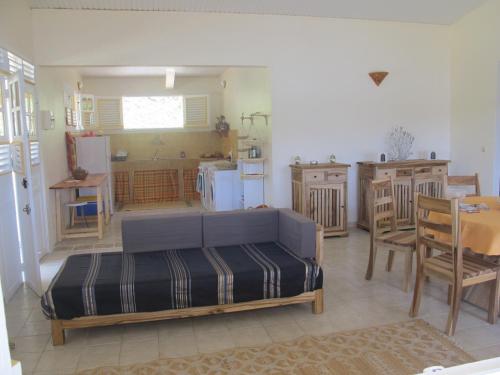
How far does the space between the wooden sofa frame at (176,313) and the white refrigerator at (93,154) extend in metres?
4.38

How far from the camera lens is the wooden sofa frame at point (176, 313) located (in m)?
3.09

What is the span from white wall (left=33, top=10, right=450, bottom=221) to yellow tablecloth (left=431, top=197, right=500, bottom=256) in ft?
9.68

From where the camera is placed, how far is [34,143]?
16.3 feet

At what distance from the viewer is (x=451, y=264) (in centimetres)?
324

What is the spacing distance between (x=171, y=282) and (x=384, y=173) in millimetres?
3712

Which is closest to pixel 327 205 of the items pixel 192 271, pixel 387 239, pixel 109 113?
pixel 387 239

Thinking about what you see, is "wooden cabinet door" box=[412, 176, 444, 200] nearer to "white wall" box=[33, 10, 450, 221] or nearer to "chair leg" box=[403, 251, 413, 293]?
"white wall" box=[33, 10, 450, 221]

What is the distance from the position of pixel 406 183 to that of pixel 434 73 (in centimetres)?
176

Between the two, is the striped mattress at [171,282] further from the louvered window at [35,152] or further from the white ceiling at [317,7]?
the white ceiling at [317,7]

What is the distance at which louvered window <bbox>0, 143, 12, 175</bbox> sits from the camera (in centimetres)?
382

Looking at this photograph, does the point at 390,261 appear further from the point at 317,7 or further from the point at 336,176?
the point at 317,7

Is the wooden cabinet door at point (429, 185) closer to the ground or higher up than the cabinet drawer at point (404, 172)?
closer to the ground

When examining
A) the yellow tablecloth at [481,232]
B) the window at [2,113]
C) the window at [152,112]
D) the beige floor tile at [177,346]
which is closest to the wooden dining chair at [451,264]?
the yellow tablecloth at [481,232]

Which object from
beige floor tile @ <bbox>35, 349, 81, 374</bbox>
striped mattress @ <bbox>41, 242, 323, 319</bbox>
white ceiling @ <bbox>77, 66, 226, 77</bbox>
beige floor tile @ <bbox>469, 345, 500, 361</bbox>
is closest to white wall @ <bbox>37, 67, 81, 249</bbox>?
white ceiling @ <bbox>77, 66, 226, 77</bbox>
